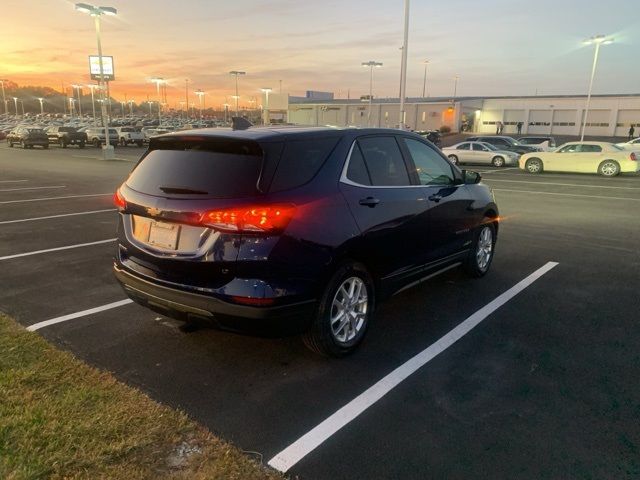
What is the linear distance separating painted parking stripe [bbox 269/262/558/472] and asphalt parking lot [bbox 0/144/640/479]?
3cm

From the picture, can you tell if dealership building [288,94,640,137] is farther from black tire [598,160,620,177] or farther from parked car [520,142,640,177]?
black tire [598,160,620,177]

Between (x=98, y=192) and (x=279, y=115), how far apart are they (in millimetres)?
94089

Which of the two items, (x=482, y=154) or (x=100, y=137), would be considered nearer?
(x=482, y=154)

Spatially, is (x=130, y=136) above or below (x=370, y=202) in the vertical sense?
below

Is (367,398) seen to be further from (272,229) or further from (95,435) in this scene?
(95,435)

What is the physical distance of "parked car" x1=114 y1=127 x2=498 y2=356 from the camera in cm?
316

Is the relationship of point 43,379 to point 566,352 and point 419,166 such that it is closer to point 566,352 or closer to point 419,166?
point 419,166

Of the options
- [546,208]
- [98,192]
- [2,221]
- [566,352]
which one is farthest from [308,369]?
[98,192]

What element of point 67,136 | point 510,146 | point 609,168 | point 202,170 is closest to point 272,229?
point 202,170

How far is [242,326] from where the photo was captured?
3250mm

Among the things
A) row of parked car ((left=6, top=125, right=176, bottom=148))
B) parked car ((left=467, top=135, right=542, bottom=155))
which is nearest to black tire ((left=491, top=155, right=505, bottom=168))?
parked car ((left=467, top=135, right=542, bottom=155))

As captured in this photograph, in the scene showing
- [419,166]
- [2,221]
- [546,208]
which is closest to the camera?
[419,166]

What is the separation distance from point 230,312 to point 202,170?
1.03 metres

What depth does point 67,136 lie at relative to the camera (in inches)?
1522
